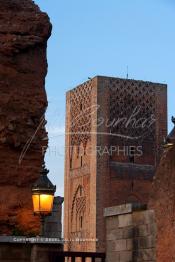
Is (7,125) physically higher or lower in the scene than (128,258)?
higher

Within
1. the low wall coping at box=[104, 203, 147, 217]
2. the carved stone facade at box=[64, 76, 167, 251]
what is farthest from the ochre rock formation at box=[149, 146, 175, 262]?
the carved stone facade at box=[64, 76, 167, 251]

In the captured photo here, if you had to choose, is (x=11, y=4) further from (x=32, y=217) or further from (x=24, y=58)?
(x=32, y=217)

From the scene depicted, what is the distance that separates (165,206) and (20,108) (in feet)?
17.3

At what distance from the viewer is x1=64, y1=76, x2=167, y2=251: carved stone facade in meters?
44.8

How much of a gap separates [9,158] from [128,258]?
4.51m

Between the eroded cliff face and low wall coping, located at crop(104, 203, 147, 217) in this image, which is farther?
the eroded cliff face

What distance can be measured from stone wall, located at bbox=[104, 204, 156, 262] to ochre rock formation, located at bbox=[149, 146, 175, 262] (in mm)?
147

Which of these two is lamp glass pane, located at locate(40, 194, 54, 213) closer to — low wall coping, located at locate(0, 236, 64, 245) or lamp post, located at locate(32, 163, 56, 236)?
lamp post, located at locate(32, 163, 56, 236)

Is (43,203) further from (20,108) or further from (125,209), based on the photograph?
(20,108)

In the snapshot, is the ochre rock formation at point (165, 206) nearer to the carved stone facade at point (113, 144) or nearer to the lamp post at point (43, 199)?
the lamp post at point (43, 199)

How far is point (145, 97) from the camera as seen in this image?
1839 inches

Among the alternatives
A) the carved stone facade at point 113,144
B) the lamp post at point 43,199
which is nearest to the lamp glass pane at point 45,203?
the lamp post at point 43,199

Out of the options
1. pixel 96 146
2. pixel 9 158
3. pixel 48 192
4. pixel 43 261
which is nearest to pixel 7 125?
pixel 9 158

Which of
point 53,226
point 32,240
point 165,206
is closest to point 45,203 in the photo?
point 165,206
